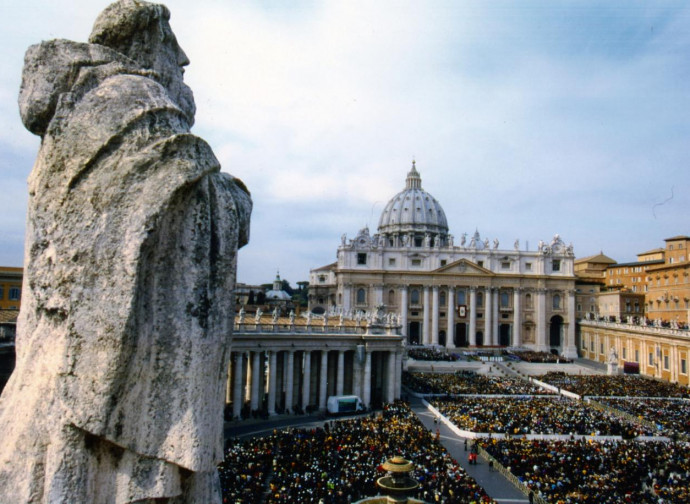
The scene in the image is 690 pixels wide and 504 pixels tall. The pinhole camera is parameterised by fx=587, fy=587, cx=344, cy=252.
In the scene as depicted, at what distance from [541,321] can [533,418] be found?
57923 millimetres

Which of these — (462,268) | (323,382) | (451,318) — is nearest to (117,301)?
(323,382)

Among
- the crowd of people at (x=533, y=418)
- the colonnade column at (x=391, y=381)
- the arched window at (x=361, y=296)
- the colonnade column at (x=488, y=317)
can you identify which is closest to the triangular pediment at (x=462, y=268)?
the colonnade column at (x=488, y=317)

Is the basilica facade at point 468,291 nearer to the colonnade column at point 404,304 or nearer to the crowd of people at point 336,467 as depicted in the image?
the colonnade column at point 404,304

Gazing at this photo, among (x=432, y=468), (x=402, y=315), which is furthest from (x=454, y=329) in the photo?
(x=432, y=468)

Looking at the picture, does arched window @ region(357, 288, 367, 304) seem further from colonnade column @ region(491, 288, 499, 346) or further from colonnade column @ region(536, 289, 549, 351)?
colonnade column @ region(536, 289, 549, 351)

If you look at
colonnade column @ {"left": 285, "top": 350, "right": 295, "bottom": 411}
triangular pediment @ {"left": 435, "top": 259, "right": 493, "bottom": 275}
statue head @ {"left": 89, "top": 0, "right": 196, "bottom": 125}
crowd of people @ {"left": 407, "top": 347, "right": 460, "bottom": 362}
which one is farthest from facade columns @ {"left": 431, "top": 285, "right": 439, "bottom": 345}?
statue head @ {"left": 89, "top": 0, "right": 196, "bottom": 125}

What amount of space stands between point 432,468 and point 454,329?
6501 centimetres

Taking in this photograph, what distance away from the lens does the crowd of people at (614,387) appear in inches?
1662

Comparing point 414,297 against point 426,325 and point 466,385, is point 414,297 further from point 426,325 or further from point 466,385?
point 466,385

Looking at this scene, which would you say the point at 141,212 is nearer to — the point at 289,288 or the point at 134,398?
the point at 134,398

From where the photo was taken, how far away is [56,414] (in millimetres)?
4043

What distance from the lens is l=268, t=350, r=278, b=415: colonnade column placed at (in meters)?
36.3

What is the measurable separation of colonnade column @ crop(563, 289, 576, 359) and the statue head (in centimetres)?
8675

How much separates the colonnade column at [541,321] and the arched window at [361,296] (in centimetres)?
2584
